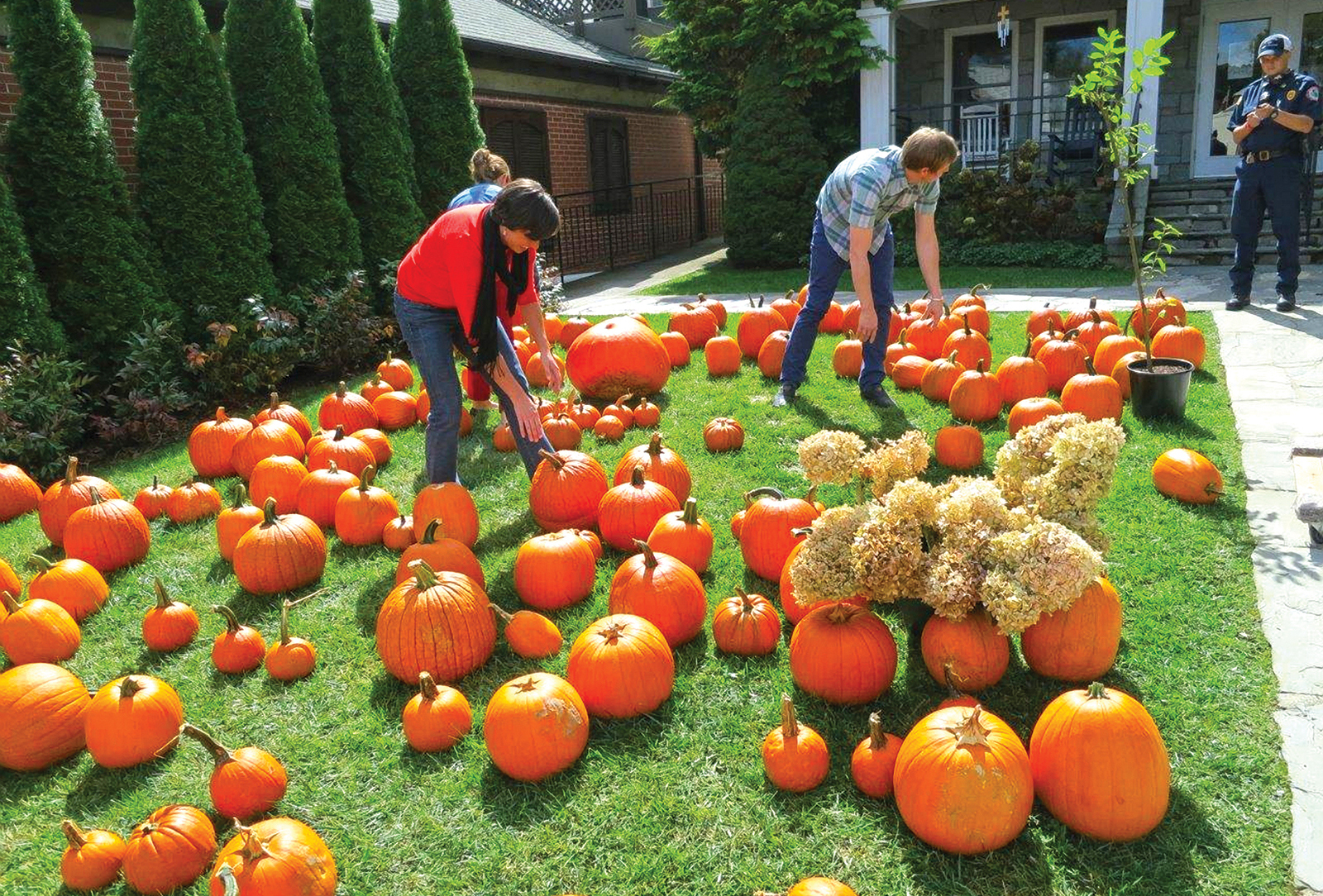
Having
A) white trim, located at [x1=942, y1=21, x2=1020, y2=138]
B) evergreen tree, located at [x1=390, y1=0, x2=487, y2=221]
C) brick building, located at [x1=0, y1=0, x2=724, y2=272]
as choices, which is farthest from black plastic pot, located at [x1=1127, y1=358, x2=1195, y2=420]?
white trim, located at [x1=942, y1=21, x2=1020, y2=138]

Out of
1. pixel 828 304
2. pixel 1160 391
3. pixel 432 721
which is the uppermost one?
pixel 828 304

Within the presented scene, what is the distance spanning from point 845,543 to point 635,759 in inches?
34.6

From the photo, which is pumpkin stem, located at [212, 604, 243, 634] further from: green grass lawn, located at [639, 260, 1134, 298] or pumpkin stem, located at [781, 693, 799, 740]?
green grass lawn, located at [639, 260, 1134, 298]

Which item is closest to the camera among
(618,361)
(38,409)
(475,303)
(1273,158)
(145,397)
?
(475,303)

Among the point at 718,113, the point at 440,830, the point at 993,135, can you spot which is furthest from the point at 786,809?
the point at 993,135

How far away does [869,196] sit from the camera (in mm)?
4770

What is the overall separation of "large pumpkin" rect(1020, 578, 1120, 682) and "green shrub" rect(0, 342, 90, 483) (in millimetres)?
6119

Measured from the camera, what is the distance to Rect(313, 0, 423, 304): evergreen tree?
8.59 meters

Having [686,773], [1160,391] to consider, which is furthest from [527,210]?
[1160,391]

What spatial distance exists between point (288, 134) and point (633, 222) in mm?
9804

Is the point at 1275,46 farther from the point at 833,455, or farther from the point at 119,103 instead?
the point at 119,103

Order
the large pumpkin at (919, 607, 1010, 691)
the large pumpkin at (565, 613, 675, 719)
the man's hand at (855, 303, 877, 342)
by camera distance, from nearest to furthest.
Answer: the large pumpkin at (919, 607, 1010, 691) → the large pumpkin at (565, 613, 675, 719) → the man's hand at (855, 303, 877, 342)

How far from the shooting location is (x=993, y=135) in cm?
1456

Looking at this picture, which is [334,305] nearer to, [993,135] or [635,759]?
[635,759]
